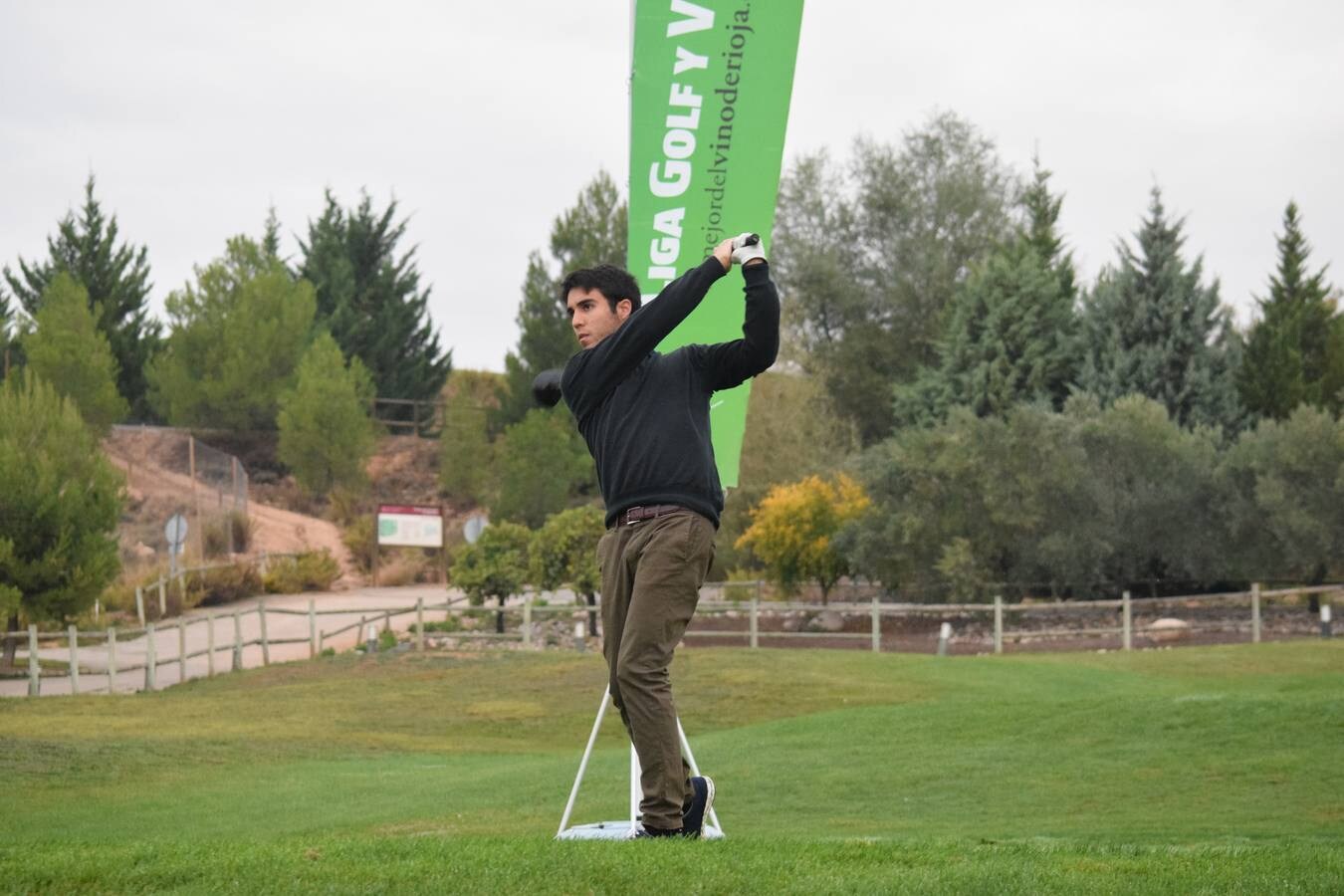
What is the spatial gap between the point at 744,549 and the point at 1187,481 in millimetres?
10523

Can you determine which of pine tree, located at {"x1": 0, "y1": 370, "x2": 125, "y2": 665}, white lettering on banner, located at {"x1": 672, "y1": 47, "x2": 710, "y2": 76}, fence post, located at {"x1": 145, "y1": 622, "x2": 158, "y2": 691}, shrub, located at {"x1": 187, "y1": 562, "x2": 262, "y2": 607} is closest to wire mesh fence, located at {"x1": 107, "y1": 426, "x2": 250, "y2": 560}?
shrub, located at {"x1": 187, "y1": 562, "x2": 262, "y2": 607}

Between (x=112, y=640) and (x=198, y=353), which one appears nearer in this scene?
(x=112, y=640)

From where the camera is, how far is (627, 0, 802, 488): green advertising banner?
900 centimetres

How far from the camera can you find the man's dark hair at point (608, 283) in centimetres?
585

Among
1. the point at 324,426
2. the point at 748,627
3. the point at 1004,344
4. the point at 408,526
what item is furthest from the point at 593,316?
the point at 324,426

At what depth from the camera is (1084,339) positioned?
1582 inches

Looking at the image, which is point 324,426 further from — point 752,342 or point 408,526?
point 752,342

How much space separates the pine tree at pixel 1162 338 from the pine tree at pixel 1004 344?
99 centimetres

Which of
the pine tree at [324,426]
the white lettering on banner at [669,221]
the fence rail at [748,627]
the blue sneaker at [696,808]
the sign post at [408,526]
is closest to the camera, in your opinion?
the blue sneaker at [696,808]

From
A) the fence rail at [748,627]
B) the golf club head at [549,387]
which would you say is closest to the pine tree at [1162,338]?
the fence rail at [748,627]

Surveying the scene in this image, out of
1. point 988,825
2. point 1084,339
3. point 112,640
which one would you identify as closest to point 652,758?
point 988,825

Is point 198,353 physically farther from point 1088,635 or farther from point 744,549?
point 1088,635

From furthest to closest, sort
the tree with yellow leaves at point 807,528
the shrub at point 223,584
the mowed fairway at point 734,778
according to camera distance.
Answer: the shrub at point 223,584, the tree with yellow leaves at point 807,528, the mowed fairway at point 734,778

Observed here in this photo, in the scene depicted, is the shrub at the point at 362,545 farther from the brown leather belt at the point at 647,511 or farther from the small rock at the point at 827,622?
the brown leather belt at the point at 647,511
